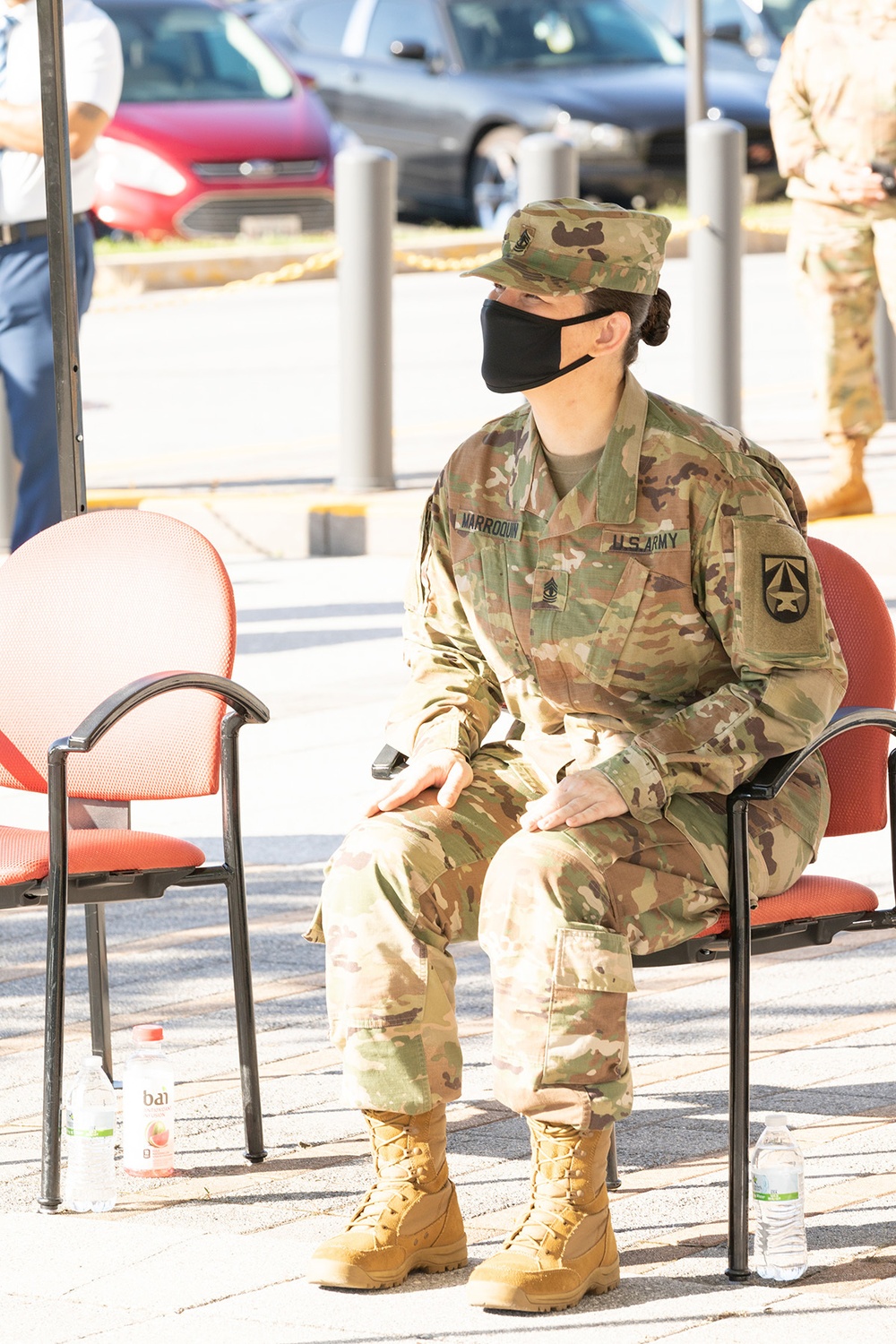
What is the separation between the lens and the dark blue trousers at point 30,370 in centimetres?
862

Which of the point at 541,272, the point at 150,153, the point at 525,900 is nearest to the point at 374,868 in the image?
the point at 525,900

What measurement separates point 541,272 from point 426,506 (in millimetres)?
488

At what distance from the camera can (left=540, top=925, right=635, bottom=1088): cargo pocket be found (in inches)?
143

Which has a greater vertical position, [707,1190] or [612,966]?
[612,966]

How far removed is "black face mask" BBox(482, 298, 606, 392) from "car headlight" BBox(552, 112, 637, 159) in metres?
15.5

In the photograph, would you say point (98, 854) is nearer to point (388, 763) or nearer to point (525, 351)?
point (388, 763)

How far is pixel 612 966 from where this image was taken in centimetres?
367

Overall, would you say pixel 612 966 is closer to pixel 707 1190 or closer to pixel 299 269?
pixel 707 1190

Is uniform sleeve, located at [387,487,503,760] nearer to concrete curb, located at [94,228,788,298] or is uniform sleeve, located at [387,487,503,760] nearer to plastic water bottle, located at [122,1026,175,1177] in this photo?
plastic water bottle, located at [122,1026,175,1177]

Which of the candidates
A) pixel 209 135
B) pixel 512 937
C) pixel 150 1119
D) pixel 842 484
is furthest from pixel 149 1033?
pixel 209 135

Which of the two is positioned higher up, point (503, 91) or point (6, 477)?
point (503, 91)

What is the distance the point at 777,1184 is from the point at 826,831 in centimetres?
67

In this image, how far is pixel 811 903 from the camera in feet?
13.2

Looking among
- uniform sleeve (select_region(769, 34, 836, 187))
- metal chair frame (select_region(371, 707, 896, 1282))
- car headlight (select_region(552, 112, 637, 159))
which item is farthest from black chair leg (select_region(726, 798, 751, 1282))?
car headlight (select_region(552, 112, 637, 159))
